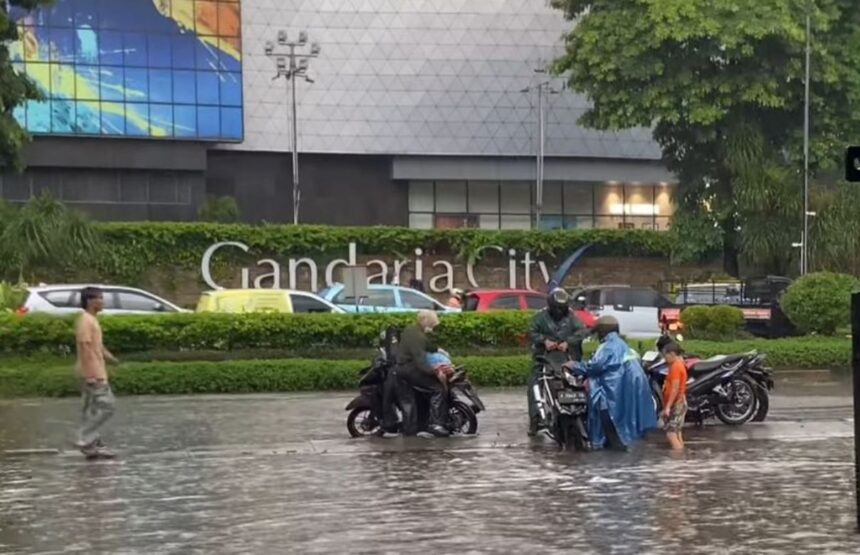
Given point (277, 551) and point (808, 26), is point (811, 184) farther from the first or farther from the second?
point (277, 551)

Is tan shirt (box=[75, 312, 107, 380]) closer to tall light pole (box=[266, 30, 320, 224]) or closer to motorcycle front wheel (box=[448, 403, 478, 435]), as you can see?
motorcycle front wheel (box=[448, 403, 478, 435])

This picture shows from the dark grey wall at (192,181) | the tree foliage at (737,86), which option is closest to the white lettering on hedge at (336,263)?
the tree foliage at (737,86)

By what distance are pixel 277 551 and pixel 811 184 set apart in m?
30.7

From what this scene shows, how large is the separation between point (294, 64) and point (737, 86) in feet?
59.8

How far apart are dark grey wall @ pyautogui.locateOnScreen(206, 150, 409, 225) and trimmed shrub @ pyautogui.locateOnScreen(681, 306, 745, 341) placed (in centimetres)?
3287

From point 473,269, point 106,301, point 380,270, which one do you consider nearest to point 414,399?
point 106,301

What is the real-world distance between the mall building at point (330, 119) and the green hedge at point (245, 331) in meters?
31.5

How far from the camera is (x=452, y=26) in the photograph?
59.8 metres

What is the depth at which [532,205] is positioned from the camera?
6312cm

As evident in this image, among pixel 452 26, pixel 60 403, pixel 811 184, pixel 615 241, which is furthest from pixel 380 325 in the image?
pixel 452 26

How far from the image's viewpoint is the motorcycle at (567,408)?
14195 millimetres

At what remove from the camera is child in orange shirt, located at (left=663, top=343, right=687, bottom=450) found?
14.8 m

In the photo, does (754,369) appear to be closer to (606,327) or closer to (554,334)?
(554,334)

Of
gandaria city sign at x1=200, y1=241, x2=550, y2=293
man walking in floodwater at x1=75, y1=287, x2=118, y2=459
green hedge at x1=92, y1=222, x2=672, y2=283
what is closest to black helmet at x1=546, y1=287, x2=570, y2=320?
man walking in floodwater at x1=75, y1=287, x2=118, y2=459
